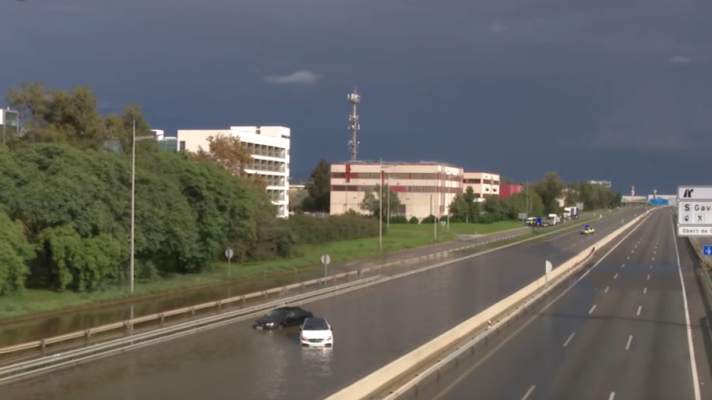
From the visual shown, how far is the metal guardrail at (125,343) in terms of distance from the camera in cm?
2088

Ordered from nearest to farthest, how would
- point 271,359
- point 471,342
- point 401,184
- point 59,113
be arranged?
point 271,359 < point 471,342 < point 59,113 < point 401,184

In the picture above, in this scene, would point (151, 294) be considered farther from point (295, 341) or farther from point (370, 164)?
point (370, 164)

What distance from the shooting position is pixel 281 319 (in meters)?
29.9

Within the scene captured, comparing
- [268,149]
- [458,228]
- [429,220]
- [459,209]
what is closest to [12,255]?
[268,149]

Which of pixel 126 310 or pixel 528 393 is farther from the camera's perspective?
pixel 126 310

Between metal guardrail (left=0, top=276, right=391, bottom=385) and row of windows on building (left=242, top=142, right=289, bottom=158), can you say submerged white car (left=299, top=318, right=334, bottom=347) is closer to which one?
metal guardrail (left=0, top=276, right=391, bottom=385)

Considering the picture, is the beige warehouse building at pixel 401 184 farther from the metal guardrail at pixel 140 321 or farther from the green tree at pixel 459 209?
the metal guardrail at pixel 140 321

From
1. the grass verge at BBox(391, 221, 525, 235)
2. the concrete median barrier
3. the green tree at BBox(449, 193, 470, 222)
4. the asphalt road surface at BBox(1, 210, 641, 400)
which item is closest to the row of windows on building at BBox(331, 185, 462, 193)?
the green tree at BBox(449, 193, 470, 222)

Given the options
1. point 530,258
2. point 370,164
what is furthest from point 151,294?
point 370,164

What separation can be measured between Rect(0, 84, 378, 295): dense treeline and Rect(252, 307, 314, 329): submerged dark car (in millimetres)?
11710

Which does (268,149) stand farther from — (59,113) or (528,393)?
(528,393)

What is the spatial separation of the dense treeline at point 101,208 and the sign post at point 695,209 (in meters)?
26.6

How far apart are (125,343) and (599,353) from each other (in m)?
15.5

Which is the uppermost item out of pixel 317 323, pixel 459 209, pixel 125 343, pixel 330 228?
pixel 459 209
